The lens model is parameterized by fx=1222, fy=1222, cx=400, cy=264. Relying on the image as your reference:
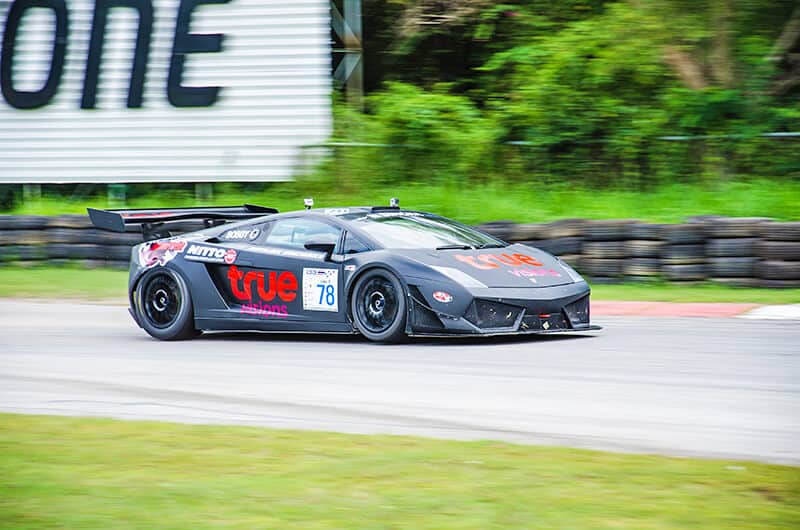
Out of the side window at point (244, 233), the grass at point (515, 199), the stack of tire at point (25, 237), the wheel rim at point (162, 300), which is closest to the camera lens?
the side window at point (244, 233)

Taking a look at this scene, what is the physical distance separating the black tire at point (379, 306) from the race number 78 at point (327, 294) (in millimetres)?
186

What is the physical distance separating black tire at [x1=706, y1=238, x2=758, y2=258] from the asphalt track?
294 centimetres

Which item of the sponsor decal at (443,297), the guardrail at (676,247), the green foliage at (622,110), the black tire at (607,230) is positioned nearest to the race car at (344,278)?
the sponsor decal at (443,297)

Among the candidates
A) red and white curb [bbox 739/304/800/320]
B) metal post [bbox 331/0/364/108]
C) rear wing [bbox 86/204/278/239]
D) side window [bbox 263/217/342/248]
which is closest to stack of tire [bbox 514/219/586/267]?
red and white curb [bbox 739/304/800/320]

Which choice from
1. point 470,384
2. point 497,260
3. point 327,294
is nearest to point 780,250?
point 497,260

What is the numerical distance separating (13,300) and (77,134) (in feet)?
29.2

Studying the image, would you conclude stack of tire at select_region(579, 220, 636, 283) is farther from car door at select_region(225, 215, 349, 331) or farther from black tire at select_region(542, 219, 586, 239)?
car door at select_region(225, 215, 349, 331)

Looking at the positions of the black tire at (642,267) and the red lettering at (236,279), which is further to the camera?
the black tire at (642,267)

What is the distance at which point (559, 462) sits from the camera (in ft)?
17.2

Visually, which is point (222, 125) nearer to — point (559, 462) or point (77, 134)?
point (77, 134)

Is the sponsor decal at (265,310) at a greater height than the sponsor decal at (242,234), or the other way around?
the sponsor decal at (242,234)

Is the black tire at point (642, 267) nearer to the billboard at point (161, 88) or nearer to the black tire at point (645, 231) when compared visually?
the black tire at point (645, 231)

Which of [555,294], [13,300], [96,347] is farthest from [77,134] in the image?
[555,294]

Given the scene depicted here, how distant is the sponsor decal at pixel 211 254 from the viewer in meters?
10.6
